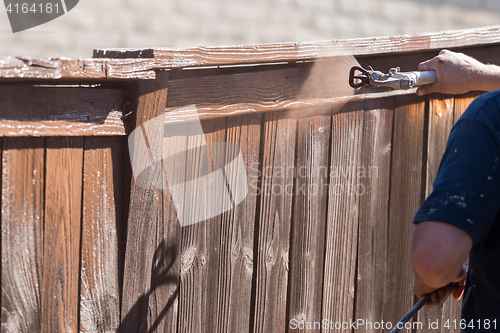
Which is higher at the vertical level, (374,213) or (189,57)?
(189,57)

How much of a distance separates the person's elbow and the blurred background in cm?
339

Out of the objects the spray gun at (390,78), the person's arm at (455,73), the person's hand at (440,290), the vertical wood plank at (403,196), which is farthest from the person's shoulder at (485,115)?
the vertical wood plank at (403,196)

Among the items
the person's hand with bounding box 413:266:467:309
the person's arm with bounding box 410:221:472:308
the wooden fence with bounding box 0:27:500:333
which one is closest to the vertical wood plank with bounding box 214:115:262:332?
the wooden fence with bounding box 0:27:500:333

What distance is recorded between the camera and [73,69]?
117cm

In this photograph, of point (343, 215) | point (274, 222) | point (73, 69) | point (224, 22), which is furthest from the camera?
point (224, 22)

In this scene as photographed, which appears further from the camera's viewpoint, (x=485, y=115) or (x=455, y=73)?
(x=455, y=73)

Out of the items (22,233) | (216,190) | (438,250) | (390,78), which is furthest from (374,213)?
(22,233)

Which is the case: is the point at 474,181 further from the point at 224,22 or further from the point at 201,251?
the point at 224,22

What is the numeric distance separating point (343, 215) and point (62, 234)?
1.08 metres

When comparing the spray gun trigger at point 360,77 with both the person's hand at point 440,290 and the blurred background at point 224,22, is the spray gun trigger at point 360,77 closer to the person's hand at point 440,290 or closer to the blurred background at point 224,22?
the person's hand at point 440,290

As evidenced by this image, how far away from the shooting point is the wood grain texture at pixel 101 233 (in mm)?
1277

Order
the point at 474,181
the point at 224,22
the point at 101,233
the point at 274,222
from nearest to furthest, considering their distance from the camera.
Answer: the point at 474,181, the point at 101,233, the point at 274,222, the point at 224,22

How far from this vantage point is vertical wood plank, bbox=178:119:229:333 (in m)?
1.46

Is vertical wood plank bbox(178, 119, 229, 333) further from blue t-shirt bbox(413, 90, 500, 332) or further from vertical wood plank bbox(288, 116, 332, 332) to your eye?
blue t-shirt bbox(413, 90, 500, 332)
